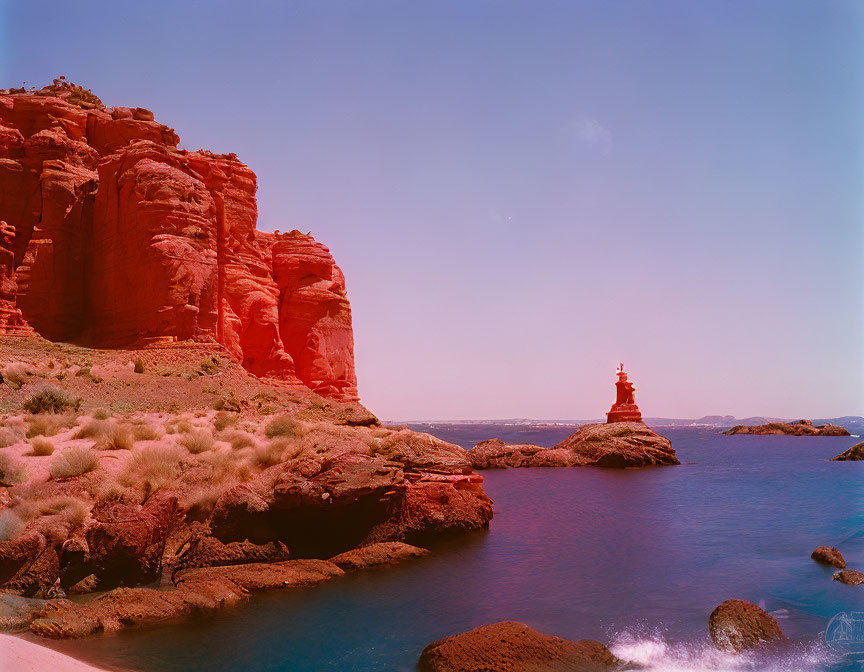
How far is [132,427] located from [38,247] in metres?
16.8

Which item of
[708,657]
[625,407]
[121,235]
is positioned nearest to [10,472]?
[708,657]

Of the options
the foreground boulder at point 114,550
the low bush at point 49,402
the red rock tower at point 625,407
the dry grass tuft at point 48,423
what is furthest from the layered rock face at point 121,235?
the red rock tower at point 625,407

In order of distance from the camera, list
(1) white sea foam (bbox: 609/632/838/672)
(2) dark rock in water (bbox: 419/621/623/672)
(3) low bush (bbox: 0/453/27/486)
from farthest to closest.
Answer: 1. (3) low bush (bbox: 0/453/27/486)
2. (1) white sea foam (bbox: 609/632/838/672)
3. (2) dark rock in water (bbox: 419/621/623/672)

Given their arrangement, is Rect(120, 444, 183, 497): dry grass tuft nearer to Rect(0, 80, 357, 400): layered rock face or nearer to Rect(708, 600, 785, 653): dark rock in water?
Rect(708, 600, 785, 653): dark rock in water

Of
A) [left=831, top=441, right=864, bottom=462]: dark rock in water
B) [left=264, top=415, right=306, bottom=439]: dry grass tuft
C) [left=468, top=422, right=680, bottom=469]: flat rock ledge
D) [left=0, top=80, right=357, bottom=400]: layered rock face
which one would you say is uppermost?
[left=0, top=80, right=357, bottom=400]: layered rock face

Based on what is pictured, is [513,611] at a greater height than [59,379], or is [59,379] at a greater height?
[59,379]

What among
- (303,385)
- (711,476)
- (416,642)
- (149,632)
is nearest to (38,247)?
(303,385)

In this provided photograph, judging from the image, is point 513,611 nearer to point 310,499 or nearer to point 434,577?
point 434,577

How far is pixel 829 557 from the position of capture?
15.9m

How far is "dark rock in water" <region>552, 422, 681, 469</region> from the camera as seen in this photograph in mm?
45219

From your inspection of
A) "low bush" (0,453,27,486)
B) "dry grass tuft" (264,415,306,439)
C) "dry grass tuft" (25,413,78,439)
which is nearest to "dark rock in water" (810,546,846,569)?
"dry grass tuft" (264,415,306,439)

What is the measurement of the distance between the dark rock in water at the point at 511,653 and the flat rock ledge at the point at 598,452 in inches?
1449

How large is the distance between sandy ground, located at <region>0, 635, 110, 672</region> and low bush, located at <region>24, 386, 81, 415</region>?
491 inches

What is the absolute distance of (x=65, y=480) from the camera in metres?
13.1
